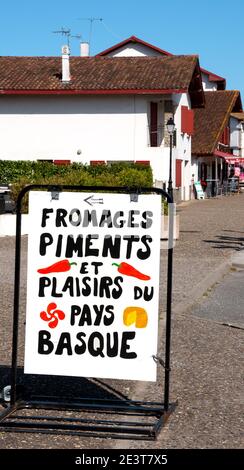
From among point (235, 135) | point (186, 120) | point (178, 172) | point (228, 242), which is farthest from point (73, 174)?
point (235, 135)

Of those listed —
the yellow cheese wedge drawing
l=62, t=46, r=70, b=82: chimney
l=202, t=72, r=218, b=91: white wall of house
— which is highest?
l=202, t=72, r=218, b=91: white wall of house

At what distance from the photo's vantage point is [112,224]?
5.73 m

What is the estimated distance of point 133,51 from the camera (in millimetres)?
61938

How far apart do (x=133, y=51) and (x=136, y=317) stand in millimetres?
57607

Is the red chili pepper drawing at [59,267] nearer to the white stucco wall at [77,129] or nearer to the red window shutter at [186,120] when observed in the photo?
the white stucco wall at [77,129]

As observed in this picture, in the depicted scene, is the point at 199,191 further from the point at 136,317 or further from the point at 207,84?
the point at 136,317

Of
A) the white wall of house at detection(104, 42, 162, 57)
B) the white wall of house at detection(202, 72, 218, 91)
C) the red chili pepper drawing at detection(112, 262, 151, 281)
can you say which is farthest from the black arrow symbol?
the white wall of house at detection(202, 72, 218, 91)

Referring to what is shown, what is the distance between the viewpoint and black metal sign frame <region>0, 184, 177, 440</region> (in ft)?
18.2

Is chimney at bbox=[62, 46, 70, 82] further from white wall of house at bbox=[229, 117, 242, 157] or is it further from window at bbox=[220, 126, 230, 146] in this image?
white wall of house at bbox=[229, 117, 242, 157]

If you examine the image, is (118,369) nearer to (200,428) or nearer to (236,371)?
(200,428)

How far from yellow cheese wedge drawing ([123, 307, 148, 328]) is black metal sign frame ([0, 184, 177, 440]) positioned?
19 centimetres

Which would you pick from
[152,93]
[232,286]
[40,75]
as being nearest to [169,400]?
[232,286]

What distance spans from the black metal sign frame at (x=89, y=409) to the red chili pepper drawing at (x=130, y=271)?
0.67 ft

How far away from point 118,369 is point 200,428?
633mm
